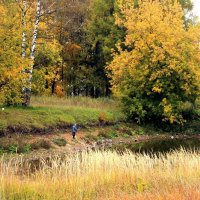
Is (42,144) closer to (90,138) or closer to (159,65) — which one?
(90,138)

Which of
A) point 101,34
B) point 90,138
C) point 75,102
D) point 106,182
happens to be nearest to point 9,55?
point 90,138

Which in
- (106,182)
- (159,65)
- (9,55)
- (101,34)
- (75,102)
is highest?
(101,34)

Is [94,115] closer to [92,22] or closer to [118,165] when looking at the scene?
[92,22]

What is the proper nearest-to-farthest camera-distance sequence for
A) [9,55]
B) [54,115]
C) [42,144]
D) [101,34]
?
[9,55] → [42,144] → [54,115] → [101,34]

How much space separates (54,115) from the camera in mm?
27062

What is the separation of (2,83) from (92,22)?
2176 centimetres

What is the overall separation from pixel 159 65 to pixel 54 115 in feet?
33.5

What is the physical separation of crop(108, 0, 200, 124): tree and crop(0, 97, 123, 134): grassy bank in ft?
8.72

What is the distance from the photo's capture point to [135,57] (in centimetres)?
3259

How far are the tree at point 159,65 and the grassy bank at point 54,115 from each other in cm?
266

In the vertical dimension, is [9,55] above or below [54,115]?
above

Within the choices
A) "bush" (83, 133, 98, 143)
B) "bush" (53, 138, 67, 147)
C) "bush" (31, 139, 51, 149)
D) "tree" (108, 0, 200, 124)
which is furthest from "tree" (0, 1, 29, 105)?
"tree" (108, 0, 200, 124)

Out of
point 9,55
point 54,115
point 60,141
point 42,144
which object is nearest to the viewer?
point 9,55

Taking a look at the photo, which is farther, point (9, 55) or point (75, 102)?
point (75, 102)
